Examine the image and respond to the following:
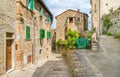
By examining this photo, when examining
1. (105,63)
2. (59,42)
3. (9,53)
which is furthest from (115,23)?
(9,53)

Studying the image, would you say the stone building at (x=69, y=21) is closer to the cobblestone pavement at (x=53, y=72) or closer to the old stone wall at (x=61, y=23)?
the old stone wall at (x=61, y=23)

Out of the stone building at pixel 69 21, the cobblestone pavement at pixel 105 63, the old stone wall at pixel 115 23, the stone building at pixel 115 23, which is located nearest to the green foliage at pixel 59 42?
the stone building at pixel 69 21

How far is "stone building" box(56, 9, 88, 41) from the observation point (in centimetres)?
4675

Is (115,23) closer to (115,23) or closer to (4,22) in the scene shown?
(115,23)

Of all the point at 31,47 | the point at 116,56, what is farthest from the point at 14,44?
the point at 116,56

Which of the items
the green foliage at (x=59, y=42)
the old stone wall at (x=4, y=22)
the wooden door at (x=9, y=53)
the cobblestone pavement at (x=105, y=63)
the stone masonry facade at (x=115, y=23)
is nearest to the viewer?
the cobblestone pavement at (x=105, y=63)

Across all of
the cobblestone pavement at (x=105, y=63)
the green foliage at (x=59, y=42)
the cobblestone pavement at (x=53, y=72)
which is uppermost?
the green foliage at (x=59, y=42)

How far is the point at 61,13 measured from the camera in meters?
48.0

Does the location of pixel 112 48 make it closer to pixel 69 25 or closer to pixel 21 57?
pixel 21 57

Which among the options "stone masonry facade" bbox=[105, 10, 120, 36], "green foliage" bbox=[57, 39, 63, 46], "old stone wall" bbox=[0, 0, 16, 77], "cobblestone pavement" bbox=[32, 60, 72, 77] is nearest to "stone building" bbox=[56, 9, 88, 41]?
"green foliage" bbox=[57, 39, 63, 46]

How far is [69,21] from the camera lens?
4672 centimetres

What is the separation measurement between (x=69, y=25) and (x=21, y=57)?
32060mm

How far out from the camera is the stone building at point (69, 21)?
→ 46.8 meters

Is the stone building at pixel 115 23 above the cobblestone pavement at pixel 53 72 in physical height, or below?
above
